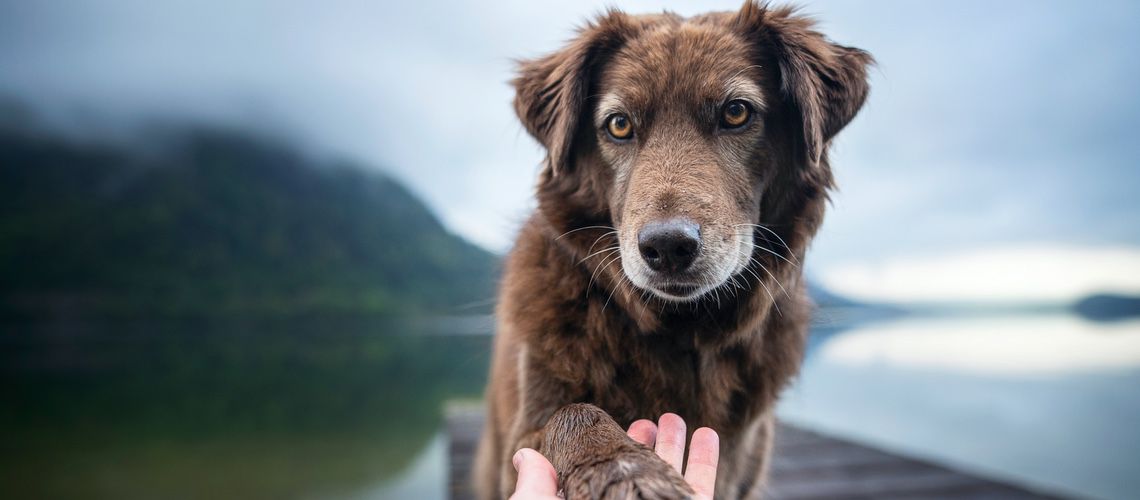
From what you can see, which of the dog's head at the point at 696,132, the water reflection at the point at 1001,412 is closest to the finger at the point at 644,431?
the dog's head at the point at 696,132

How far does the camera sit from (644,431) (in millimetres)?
2121

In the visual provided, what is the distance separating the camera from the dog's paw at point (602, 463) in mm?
1613

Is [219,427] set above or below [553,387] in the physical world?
below

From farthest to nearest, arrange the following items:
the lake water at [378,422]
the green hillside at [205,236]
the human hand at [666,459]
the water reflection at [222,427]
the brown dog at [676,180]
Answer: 1. the green hillside at [205,236]
2. the water reflection at [222,427]
3. the lake water at [378,422]
4. the brown dog at [676,180]
5. the human hand at [666,459]

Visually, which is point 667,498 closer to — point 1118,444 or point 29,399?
point 1118,444

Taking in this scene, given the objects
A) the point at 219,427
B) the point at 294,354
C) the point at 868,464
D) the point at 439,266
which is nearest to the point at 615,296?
the point at 868,464

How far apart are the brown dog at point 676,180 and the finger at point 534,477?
330mm

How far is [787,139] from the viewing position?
252 centimetres

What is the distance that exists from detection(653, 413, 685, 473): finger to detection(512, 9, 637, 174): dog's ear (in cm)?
106

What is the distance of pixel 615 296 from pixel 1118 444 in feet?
41.9

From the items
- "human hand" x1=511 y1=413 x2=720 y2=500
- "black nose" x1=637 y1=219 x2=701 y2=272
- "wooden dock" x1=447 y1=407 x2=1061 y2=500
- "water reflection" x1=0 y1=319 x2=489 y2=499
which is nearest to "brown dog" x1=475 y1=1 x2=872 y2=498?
"black nose" x1=637 y1=219 x2=701 y2=272

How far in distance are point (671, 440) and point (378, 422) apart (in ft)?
44.4

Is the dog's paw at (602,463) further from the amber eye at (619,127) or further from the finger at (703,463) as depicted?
the amber eye at (619,127)

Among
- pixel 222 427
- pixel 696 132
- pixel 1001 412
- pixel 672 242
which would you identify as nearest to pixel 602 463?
pixel 672 242
